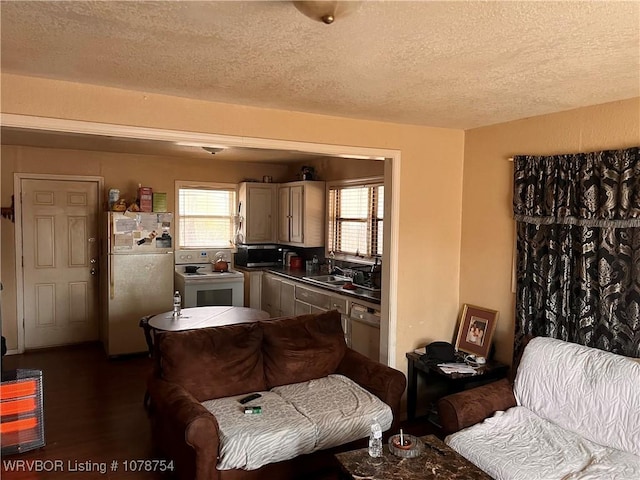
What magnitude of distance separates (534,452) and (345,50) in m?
2.30

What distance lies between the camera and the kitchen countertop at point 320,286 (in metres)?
4.18

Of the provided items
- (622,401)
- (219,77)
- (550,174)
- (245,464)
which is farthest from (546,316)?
(219,77)

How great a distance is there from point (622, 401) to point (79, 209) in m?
5.68

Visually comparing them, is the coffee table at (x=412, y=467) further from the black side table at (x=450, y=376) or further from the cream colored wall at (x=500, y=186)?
the cream colored wall at (x=500, y=186)

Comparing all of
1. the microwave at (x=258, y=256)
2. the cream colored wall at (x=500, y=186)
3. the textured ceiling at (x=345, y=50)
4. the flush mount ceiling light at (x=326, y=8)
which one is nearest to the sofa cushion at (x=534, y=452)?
the cream colored wall at (x=500, y=186)

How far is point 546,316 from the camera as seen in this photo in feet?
10.5

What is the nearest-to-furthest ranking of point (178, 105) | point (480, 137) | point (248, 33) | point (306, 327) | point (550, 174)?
point (248, 33), point (178, 105), point (550, 174), point (306, 327), point (480, 137)

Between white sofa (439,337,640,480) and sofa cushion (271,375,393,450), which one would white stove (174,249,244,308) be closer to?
sofa cushion (271,375,393,450)

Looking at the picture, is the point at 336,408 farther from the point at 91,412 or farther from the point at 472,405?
the point at 91,412

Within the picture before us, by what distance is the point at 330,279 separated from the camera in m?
5.34

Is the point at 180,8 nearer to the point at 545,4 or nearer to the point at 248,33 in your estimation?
the point at 248,33

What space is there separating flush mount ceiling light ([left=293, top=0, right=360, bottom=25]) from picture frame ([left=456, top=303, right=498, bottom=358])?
2.84 meters

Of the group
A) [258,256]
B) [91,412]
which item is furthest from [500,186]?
[91,412]

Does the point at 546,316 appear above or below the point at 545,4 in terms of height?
below
